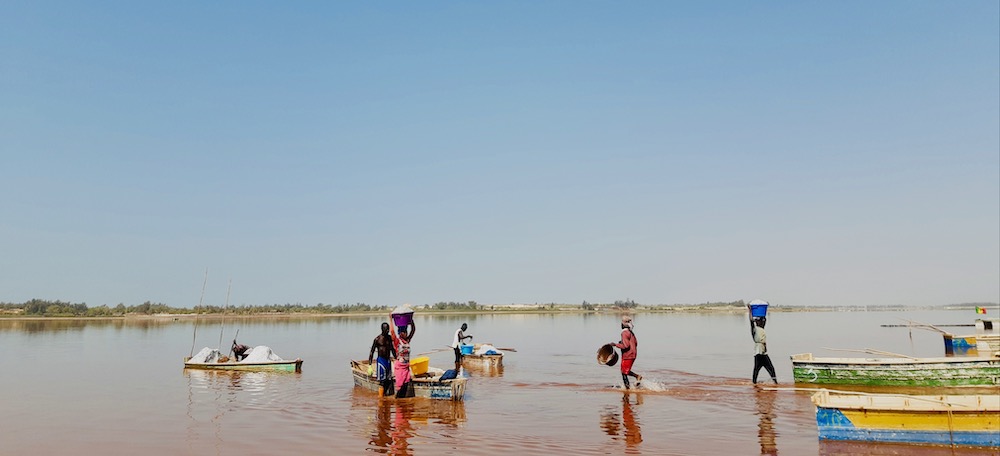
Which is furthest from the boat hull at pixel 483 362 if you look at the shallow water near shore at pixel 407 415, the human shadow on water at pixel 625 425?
the human shadow on water at pixel 625 425

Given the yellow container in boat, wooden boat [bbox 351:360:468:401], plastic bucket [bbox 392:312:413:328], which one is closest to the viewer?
plastic bucket [bbox 392:312:413:328]

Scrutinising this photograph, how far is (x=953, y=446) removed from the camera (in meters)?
9.73

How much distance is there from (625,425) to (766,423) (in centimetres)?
302

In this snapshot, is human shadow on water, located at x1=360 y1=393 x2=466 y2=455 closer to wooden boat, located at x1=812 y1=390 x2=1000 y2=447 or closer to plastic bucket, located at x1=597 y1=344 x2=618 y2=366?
plastic bucket, located at x1=597 y1=344 x2=618 y2=366

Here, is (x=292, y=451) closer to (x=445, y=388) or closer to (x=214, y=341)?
(x=445, y=388)

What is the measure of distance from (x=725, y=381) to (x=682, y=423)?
8.34 metres

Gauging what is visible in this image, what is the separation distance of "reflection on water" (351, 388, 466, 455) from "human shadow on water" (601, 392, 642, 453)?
3289 millimetres

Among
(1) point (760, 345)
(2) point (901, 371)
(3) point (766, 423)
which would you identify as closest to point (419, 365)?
(3) point (766, 423)

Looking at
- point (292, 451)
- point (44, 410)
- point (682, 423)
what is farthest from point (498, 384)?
point (44, 410)

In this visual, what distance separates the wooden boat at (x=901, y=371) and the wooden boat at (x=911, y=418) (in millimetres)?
8748

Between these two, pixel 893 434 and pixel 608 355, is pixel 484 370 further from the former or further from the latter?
pixel 893 434

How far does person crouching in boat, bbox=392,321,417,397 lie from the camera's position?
1543cm

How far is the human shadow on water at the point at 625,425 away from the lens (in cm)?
1136

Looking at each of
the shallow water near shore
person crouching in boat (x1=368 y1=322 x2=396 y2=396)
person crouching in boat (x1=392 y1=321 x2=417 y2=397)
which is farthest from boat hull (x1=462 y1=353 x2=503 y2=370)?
person crouching in boat (x1=392 y1=321 x2=417 y2=397)
